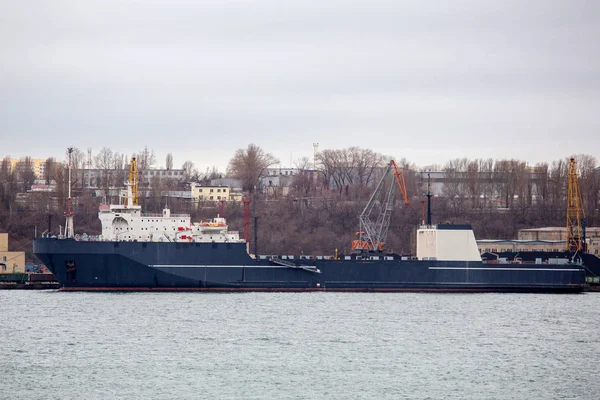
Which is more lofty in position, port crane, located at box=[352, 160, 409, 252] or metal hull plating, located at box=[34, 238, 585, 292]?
port crane, located at box=[352, 160, 409, 252]

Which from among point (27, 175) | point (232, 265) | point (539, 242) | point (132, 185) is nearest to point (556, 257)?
point (539, 242)

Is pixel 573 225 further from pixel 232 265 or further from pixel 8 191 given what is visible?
pixel 8 191

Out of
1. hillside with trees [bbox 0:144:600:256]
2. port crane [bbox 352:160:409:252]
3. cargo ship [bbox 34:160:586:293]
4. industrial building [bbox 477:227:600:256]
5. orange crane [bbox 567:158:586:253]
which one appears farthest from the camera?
hillside with trees [bbox 0:144:600:256]

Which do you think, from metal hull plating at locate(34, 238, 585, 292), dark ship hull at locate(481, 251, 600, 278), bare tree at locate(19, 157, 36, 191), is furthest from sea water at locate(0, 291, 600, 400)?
bare tree at locate(19, 157, 36, 191)

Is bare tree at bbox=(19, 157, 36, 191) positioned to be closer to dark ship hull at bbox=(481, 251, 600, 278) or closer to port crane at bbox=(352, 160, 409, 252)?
port crane at bbox=(352, 160, 409, 252)

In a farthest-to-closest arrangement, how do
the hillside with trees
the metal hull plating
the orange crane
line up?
the hillside with trees < the orange crane < the metal hull plating

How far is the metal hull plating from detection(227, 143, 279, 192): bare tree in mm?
45351

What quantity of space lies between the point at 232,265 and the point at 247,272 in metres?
A: 1.00

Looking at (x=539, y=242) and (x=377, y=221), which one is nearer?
(x=377, y=221)

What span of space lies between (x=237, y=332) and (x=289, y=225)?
4753 centimetres

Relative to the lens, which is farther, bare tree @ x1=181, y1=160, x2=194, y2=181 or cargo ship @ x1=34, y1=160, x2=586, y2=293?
bare tree @ x1=181, y1=160, x2=194, y2=181

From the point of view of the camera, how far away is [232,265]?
55281mm

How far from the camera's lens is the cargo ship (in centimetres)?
5350

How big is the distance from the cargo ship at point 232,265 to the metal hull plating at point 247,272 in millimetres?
55
